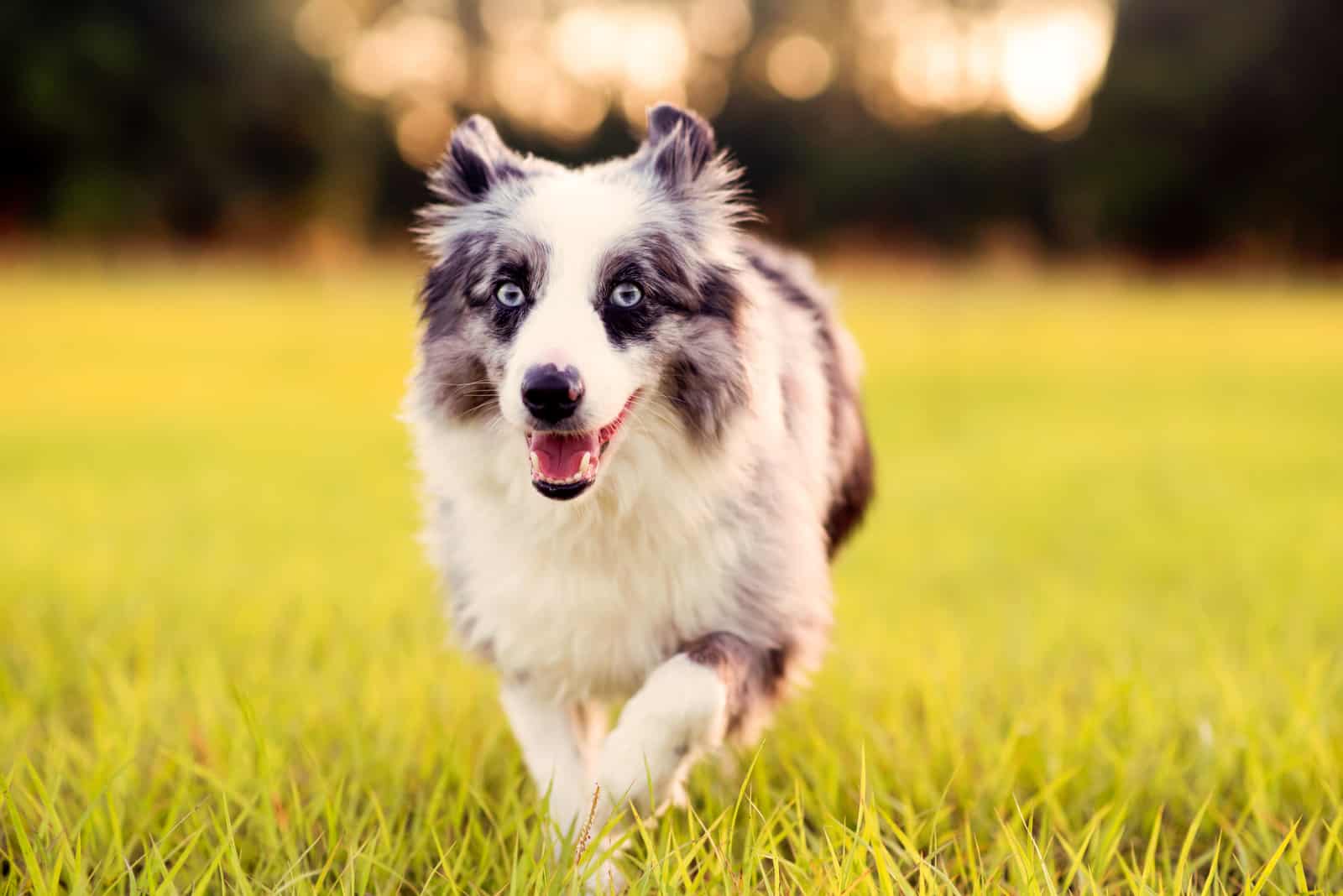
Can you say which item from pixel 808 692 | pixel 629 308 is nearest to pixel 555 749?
pixel 629 308

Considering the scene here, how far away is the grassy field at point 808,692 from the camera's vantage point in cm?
270

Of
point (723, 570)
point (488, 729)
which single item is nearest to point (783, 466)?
point (723, 570)

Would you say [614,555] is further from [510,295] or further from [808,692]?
[808,692]

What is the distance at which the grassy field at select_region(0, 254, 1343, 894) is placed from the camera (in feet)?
8.86

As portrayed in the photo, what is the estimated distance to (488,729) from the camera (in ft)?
11.8

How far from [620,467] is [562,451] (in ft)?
0.82

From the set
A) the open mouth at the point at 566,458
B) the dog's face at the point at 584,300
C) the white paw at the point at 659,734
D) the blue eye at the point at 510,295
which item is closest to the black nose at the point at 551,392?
the dog's face at the point at 584,300

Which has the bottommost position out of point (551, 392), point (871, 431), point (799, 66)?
point (871, 431)

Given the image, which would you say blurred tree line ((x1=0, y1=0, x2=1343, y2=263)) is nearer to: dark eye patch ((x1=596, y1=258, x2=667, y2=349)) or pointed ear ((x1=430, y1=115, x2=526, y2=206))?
pointed ear ((x1=430, y1=115, x2=526, y2=206))

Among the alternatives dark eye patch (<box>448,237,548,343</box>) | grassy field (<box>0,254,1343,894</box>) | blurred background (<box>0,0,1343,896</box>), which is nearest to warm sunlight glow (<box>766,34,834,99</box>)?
blurred background (<box>0,0,1343,896</box>)

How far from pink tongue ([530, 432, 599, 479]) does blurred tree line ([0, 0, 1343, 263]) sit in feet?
79.0

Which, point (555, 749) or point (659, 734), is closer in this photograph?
point (659, 734)

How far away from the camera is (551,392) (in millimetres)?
2494

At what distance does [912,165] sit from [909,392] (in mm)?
16651
